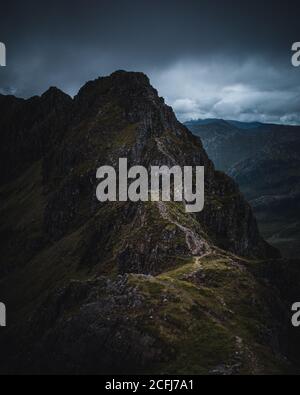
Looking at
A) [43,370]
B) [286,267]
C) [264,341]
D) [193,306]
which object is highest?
[286,267]

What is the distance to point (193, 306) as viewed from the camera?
155125 mm

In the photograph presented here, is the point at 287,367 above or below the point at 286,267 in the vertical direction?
below

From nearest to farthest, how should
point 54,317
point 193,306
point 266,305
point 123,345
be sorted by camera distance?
point 123,345 < point 193,306 < point 266,305 < point 54,317

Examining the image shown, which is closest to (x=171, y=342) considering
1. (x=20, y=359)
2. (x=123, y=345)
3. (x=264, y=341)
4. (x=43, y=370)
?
(x=123, y=345)

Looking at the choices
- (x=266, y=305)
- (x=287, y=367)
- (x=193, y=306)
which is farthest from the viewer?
(x=266, y=305)

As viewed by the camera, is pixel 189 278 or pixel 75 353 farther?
pixel 189 278

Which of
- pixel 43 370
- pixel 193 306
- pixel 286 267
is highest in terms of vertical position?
pixel 286 267

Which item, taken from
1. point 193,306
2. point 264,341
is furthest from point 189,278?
point 264,341

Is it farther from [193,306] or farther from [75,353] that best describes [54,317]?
[193,306]

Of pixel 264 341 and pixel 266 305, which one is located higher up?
pixel 266 305

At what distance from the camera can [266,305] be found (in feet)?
573
